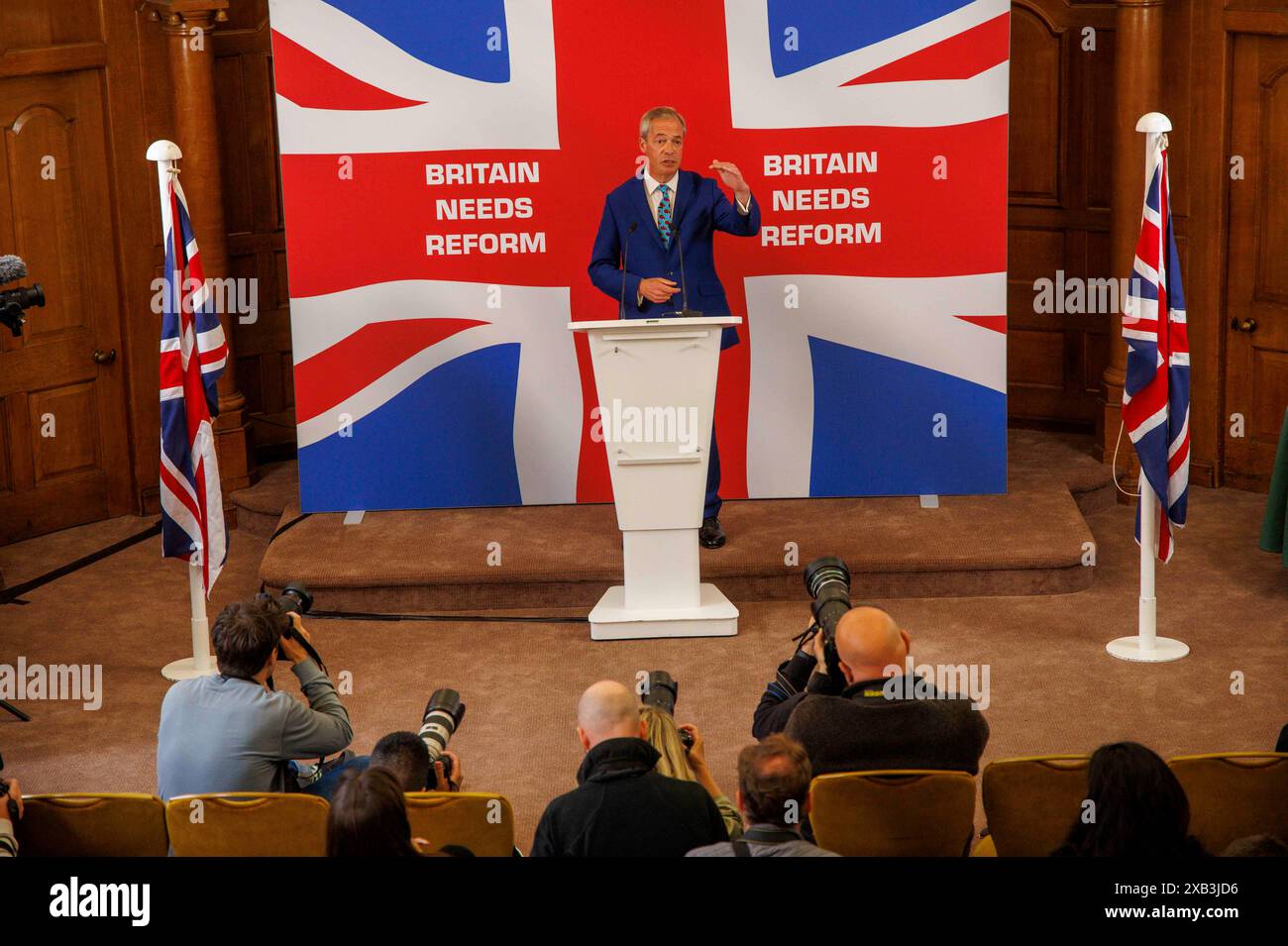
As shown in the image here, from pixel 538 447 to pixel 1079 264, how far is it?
2.89 meters

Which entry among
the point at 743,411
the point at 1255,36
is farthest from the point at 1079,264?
the point at 743,411

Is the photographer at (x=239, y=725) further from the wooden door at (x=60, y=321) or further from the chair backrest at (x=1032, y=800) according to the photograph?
the wooden door at (x=60, y=321)

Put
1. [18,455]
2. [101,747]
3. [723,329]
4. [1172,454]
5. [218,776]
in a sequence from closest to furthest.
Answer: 1. [218,776]
2. [101,747]
3. [1172,454]
4. [723,329]
5. [18,455]

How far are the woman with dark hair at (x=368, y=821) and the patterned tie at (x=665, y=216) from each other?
3978 millimetres

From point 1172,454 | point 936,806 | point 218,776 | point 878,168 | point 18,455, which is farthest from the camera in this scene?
point 18,455

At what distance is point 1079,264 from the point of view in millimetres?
8742

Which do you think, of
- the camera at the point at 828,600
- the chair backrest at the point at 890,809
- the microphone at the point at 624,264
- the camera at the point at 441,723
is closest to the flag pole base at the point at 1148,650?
the camera at the point at 828,600

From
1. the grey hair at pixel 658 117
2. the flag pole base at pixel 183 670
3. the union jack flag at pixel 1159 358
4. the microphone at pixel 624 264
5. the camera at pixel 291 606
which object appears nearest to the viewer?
the camera at pixel 291 606

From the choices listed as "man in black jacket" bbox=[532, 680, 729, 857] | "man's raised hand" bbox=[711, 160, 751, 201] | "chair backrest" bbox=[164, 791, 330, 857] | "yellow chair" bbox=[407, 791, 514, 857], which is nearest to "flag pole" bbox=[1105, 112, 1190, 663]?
"man's raised hand" bbox=[711, 160, 751, 201]

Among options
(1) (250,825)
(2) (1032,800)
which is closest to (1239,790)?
(2) (1032,800)

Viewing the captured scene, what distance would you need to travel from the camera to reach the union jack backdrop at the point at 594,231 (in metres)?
7.45

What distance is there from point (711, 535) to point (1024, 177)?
2.81 metres

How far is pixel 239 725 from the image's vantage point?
431 centimetres

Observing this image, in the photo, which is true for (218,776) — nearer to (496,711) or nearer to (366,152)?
(496,711)
